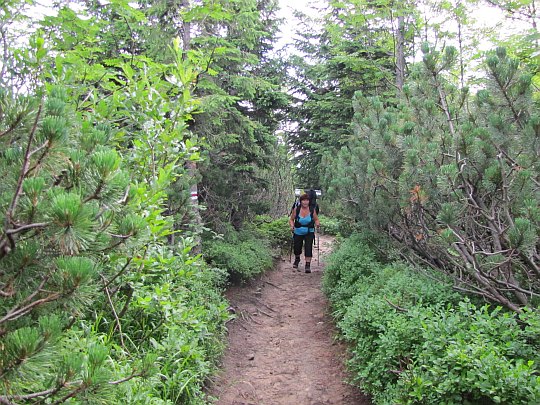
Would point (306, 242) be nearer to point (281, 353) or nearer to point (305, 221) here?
point (305, 221)

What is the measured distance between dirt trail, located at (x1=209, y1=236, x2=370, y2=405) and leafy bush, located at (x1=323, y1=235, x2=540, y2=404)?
1.60ft

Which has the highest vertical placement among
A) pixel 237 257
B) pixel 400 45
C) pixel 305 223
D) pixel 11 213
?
pixel 400 45

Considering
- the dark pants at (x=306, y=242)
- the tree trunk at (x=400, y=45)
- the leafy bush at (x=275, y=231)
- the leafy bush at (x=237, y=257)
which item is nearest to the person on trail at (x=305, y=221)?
the dark pants at (x=306, y=242)

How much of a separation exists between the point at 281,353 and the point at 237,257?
2.52 m

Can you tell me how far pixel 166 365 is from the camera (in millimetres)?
3627

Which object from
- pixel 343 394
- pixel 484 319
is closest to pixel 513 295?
pixel 484 319

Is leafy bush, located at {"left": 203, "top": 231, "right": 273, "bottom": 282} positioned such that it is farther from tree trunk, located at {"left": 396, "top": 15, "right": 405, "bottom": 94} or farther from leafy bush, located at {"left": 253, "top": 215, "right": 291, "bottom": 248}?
tree trunk, located at {"left": 396, "top": 15, "right": 405, "bottom": 94}

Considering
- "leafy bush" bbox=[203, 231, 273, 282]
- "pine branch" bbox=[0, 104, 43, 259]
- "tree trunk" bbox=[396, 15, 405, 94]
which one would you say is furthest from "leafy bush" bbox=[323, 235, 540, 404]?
"tree trunk" bbox=[396, 15, 405, 94]

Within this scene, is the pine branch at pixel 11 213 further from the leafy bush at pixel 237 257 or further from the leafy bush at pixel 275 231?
the leafy bush at pixel 275 231

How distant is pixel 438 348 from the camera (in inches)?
128

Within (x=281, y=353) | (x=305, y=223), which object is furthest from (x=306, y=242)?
(x=281, y=353)

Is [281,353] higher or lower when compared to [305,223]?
lower

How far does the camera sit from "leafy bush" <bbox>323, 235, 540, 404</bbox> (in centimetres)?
278

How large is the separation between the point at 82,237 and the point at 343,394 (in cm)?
402
